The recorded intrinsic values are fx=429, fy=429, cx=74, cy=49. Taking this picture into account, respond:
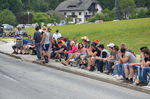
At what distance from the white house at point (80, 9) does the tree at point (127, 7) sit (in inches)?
933

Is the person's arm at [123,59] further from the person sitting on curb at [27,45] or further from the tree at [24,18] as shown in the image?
the tree at [24,18]

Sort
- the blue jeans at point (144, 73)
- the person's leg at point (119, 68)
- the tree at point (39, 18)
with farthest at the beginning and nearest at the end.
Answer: the tree at point (39, 18) → the person's leg at point (119, 68) → the blue jeans at point (144, 73)

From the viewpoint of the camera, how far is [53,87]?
14234 millimetres

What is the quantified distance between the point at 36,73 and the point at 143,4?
117697 millimetres

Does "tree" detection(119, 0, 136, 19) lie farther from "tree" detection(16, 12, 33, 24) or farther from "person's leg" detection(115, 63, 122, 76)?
"person's leg" detection(115, 63, 122, 76)

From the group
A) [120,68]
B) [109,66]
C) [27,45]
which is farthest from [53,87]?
[27,45]

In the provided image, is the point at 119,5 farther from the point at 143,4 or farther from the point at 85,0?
the point at 85,0

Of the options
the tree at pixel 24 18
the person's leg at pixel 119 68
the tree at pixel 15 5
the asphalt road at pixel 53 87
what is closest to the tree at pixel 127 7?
the tree at pixel 24 18

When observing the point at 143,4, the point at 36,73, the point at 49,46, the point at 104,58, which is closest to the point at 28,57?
the point at 49,46

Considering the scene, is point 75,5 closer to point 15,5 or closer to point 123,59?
point 15,5

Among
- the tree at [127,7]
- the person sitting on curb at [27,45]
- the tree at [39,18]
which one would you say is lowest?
the person sitting on curb at [27,45]

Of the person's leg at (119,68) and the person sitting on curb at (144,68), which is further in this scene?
the person's leg at (119,68)

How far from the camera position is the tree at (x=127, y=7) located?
11162 centimetres

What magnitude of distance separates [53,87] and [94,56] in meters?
4.38
